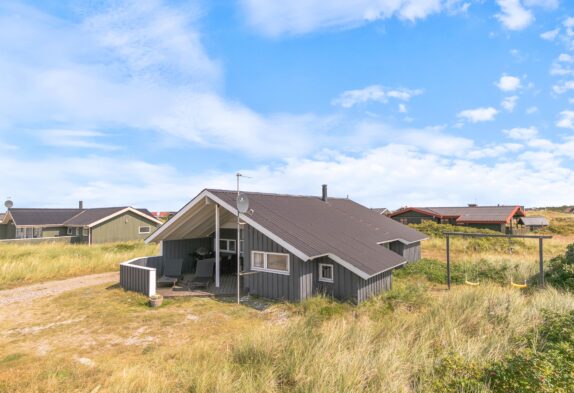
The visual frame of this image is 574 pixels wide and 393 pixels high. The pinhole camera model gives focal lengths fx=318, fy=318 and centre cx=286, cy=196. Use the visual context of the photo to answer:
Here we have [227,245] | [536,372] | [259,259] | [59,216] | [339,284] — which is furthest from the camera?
[59,216]

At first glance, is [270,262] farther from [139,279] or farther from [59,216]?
[59,216]

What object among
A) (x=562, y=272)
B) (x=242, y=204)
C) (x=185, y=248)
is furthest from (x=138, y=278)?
(x=562, y=272)

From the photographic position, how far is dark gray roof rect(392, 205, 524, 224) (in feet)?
135

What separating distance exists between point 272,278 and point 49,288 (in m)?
10.6

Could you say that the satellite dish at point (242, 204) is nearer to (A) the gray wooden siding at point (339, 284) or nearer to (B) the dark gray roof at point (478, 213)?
(A) the gray wooden siding at point (339, 284)

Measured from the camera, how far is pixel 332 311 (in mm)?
9930

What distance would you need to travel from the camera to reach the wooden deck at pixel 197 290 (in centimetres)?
1272

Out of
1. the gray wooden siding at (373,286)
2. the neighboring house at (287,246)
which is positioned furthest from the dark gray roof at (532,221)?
the gray wooden siding at (373,286)

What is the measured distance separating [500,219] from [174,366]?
44843 mm

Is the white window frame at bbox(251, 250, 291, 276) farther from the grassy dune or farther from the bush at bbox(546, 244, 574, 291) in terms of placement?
the bush at bbox(546, 244, 574, 291)

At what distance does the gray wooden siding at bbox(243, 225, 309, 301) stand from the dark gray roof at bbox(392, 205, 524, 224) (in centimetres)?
3879

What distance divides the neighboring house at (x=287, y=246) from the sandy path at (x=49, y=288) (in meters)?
3.81

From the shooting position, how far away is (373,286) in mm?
11836

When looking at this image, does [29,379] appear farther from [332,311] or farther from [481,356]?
[481,356]
